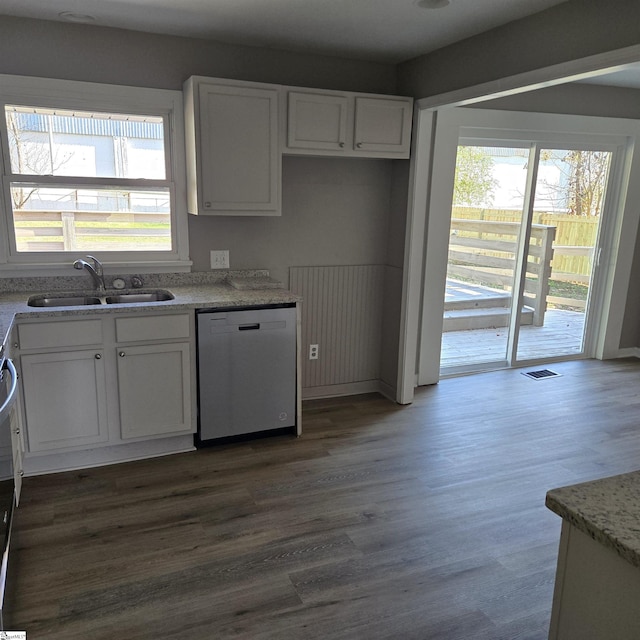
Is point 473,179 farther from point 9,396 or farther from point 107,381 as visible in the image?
point 9,396

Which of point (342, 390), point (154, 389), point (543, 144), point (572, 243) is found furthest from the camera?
point (572, 243)

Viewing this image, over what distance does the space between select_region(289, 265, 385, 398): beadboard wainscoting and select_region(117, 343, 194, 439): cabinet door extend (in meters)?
1.13

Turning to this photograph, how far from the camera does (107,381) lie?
10.00ft

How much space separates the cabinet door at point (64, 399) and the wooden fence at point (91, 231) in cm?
Result: 86

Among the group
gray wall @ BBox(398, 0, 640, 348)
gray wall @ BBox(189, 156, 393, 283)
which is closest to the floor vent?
gray wall @ BBox(189, 156, 393, 283)

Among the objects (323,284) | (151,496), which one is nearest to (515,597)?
(151,496)

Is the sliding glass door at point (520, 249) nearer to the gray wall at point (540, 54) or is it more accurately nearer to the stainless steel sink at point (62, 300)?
the gray wall at point (540, 54)

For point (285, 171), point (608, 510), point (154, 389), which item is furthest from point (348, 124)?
point (608, 510)

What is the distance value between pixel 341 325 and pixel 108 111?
2.12 metres

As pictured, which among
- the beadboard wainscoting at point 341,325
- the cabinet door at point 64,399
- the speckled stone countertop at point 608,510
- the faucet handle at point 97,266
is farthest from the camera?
the beadboard wainscoting at point 341,325

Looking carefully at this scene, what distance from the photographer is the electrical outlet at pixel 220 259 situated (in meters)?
3.75

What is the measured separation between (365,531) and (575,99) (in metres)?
4.00

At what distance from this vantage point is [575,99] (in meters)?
4.66

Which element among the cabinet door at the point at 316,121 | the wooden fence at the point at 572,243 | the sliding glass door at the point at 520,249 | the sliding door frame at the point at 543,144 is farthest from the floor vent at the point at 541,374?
the cabinet door at the point at 316,121
